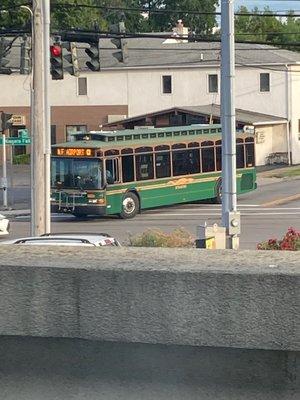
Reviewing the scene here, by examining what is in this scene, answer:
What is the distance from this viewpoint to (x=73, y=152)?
3656cm

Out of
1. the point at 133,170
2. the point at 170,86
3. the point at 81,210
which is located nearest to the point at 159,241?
the point at 81,210

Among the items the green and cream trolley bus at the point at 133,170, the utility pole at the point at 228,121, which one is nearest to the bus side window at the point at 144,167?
the green and cream trolley bus at the point at 133,170

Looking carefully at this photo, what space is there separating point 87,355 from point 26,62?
1038 inches

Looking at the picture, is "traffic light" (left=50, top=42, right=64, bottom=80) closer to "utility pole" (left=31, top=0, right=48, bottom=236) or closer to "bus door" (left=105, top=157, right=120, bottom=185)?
"utility pole" (left=31, top=0, right=48, bottom=236)

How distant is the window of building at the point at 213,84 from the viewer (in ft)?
216

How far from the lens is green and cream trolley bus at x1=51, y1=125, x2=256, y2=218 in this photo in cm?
3653

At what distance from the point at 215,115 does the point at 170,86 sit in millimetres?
8072

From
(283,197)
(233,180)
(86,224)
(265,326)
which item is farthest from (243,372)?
(283,197)

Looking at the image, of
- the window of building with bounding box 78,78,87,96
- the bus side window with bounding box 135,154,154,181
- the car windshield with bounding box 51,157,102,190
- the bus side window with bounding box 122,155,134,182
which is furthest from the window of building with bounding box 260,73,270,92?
the car windshield with bounding box 51,157,102,190

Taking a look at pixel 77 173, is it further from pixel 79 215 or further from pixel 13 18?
pixel 13 18

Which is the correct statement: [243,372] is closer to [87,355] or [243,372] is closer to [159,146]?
[87,355]

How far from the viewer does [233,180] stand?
19125 millimetres

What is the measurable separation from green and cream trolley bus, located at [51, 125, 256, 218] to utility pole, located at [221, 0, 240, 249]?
17.0 meters

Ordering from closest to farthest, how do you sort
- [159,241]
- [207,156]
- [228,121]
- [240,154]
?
[228,121], [159,241], [207,156], [240,154]
